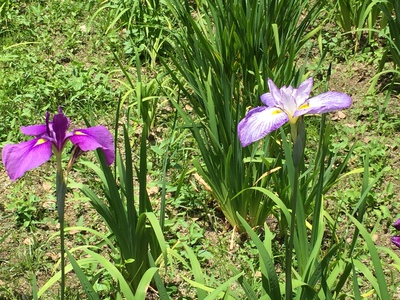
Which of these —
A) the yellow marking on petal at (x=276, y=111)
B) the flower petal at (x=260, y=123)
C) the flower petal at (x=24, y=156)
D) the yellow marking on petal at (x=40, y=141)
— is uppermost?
the yellow marking on petal at (x=40, y=141)

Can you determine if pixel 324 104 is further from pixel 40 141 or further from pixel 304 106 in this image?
pixel 40 141

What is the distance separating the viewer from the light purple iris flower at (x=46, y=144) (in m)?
1.31

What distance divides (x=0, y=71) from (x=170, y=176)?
137cm

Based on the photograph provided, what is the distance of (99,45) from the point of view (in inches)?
→ 146

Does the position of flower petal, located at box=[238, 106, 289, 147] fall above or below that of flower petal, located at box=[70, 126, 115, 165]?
below

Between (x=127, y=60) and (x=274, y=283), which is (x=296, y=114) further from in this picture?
(x=127, y=60)

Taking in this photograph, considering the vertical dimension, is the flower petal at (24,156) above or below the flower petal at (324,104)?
above

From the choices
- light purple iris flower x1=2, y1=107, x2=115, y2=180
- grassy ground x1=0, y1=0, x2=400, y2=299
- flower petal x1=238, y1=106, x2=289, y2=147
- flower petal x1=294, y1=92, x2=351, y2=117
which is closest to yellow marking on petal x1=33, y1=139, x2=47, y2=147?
light purple iris flower x1=2, y1=107, x2=115, y2=180

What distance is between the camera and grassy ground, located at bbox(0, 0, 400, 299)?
7.97 ft

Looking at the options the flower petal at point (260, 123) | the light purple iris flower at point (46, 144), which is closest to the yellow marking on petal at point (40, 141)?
the light purple iris flower at point (46, 144)

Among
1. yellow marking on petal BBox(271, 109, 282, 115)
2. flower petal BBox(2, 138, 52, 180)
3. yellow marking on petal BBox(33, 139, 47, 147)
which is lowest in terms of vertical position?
yellow marking on petal BBox(271, 109, 282, 115)

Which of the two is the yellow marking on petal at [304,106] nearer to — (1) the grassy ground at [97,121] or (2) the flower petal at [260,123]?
(2) the flower petal at [260,123]

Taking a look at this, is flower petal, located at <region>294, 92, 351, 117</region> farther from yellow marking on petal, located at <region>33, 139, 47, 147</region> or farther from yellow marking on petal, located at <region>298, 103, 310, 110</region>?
yellow marking on petal, located at <region>33, 139, 47, 147</region>

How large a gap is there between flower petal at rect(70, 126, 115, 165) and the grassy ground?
2.73 ft
